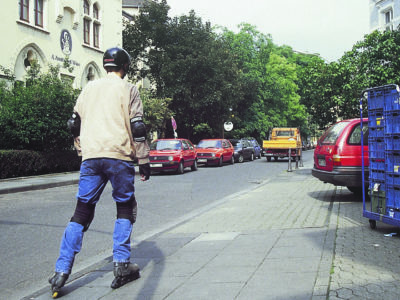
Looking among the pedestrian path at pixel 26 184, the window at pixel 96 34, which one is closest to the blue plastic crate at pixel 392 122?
the pedestrian path at pixel 26 184

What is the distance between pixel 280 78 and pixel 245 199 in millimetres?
40962

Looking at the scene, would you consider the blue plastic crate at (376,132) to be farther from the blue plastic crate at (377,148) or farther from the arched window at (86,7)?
the arched window at (86,7)

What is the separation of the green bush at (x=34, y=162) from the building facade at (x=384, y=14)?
33.1 metres

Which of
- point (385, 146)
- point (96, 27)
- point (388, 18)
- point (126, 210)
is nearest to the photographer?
point (126, 210)

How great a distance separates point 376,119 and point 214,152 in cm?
1936

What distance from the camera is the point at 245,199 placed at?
10156mm

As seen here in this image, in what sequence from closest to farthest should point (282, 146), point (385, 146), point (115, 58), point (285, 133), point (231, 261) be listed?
point (115, 58) → point (231, 261) → point (385, 146) → point (282, 146) → point (285, 133)

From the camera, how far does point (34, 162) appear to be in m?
17.4

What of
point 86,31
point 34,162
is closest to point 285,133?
point 86,31

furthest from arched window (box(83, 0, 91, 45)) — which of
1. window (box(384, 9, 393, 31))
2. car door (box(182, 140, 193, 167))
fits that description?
window (box(384, 9, 393, 31))

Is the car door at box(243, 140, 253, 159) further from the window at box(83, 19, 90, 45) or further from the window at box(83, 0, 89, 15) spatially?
the window at box(83, 0, 89, 15)

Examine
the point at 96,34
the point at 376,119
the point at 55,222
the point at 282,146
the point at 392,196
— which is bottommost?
the point at 55,222

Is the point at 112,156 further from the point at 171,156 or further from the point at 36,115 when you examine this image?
the point at 171,156

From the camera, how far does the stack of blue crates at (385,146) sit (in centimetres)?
557
